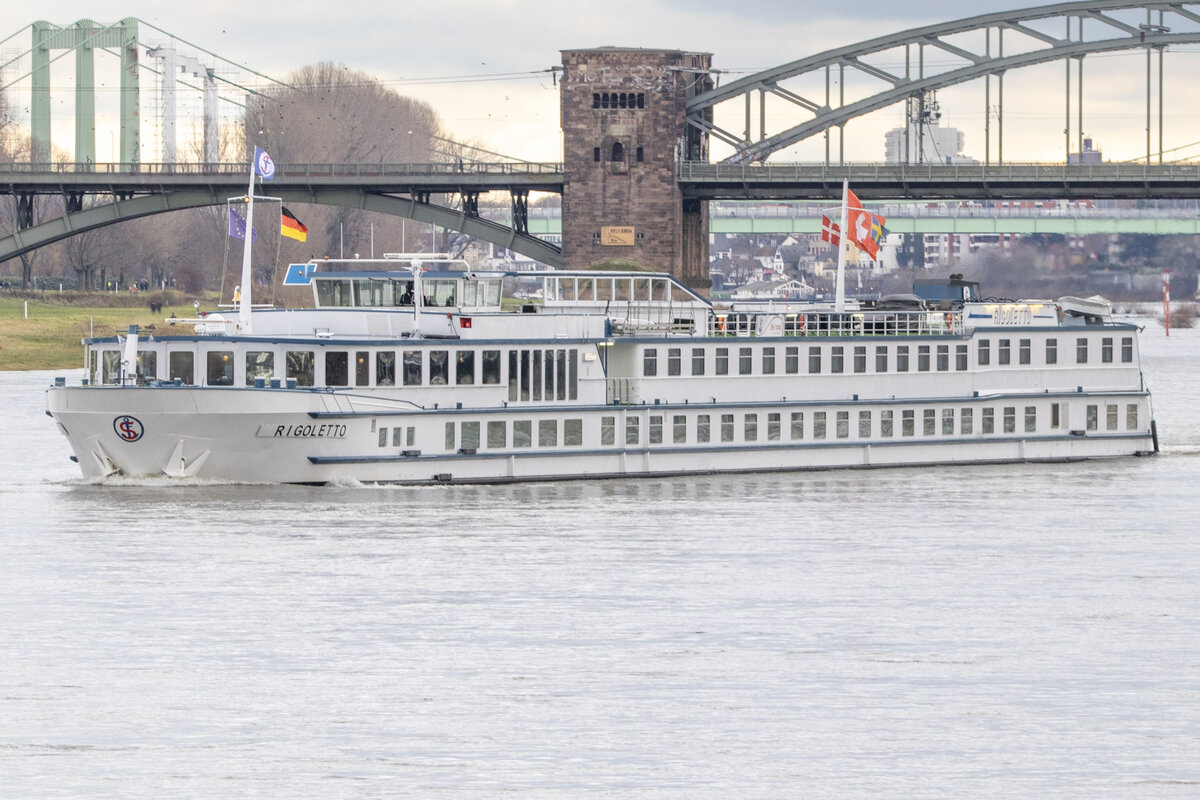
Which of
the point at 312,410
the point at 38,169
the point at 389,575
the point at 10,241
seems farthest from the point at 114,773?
the point at 38,169

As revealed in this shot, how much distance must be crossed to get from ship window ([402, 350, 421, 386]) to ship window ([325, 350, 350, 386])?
4.28ft

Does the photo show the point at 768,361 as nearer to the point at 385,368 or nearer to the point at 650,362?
the point at 650,362

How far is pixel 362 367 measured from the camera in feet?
138

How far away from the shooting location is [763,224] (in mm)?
158250

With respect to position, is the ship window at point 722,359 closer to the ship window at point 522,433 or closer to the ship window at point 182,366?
the ship window at point 522,433

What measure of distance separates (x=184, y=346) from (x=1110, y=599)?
64.2 feet

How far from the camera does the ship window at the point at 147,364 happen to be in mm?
Result: 41156

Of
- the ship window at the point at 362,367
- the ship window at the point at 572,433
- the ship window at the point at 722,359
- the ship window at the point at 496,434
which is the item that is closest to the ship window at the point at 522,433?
the ship window at the point at 496,434

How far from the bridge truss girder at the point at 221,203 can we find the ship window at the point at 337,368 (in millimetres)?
61855

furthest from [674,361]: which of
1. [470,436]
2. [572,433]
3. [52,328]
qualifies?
[52,328]

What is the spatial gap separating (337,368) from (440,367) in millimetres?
2357

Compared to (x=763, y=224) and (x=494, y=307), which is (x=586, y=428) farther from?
(x=763, y=224)

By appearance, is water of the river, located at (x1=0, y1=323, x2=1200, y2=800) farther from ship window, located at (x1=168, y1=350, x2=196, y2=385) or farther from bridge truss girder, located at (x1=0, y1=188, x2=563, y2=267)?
bridge truss girder, located at (x1=0, y1=188, x2=563, y2=267)

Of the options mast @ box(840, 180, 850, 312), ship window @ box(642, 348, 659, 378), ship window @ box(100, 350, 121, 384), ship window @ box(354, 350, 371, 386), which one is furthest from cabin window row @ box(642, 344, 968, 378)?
ship window @ box(100, 350, 121, 384)
